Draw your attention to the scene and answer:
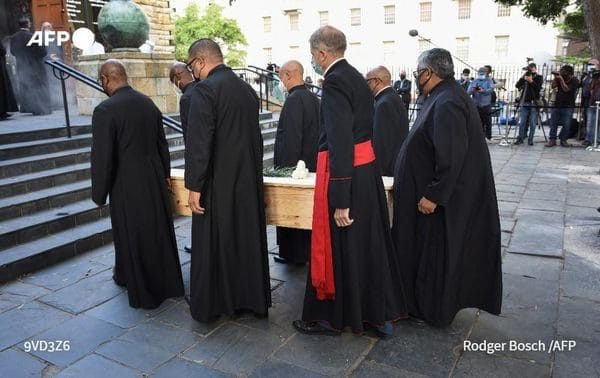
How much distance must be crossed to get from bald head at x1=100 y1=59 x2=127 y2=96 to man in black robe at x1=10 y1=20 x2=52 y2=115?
6.93 m

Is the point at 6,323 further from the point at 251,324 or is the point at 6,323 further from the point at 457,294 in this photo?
the point at 457,294

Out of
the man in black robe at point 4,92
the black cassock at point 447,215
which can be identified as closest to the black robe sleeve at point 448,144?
the black cassock at point 447,215

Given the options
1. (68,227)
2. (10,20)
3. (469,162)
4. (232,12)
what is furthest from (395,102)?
(232,12)

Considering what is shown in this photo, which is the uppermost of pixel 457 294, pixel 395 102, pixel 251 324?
pixel 395 102

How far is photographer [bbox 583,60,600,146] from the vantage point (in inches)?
434

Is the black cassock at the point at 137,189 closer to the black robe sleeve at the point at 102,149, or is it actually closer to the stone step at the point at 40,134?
the black robe sleeve at the point at 102,149

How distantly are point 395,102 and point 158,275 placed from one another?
273cm

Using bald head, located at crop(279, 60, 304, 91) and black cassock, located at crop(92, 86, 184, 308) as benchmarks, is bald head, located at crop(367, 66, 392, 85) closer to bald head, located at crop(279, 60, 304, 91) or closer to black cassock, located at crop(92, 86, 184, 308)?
bald head, located at crop(279, 60, 304, 91)

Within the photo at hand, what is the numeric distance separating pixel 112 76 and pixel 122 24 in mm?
5457

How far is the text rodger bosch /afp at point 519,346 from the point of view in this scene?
303 centimetres

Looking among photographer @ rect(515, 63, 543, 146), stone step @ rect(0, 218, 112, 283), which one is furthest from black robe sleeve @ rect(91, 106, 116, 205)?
photographer @ rect(515, 63, 543, 146)

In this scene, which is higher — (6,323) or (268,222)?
(268,222)

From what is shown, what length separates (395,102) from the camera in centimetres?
477

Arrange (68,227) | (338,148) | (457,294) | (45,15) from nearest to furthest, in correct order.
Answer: (338,148) < (457,294) < (68,227) < (45,15)
